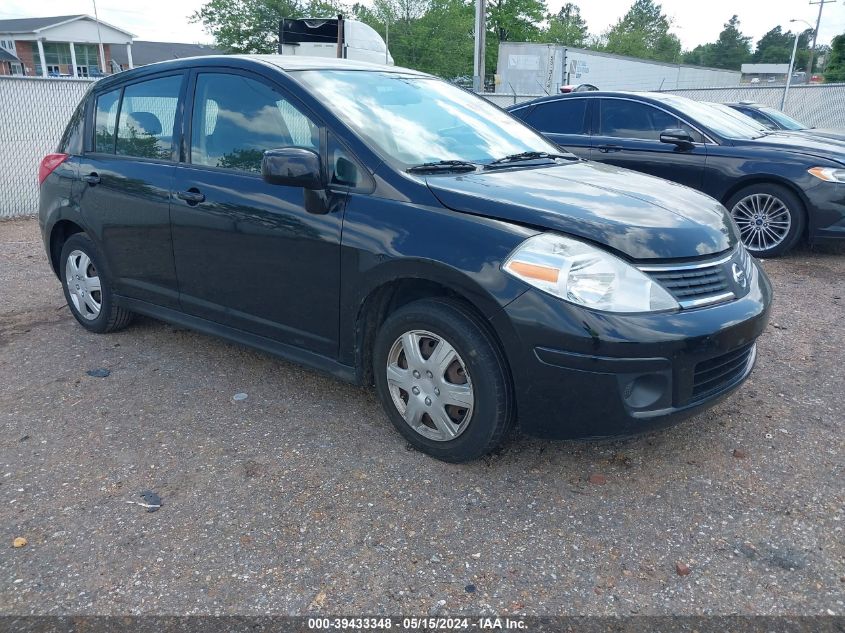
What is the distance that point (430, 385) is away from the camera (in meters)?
3.03

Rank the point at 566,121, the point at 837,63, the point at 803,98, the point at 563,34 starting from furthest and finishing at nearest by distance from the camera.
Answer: the point at 563,34
the point at 837,63
the point at 803,98
the point at 566,121

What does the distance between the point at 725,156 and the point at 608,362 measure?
17.3ft

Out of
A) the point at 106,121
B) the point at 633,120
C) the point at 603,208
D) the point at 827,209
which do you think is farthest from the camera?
the point at 633,120

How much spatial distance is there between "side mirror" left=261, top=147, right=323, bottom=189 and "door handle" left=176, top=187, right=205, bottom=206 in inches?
29.1

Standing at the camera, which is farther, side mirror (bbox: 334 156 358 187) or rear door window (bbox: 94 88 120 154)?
rear door window (bbox: 94 88 120 154)

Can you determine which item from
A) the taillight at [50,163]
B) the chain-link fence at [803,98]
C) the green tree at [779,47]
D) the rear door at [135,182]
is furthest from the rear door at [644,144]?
the green tree at [779,47]

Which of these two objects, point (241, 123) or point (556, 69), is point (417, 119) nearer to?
point (241, 123)

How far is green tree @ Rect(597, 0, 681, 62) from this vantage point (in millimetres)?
75188

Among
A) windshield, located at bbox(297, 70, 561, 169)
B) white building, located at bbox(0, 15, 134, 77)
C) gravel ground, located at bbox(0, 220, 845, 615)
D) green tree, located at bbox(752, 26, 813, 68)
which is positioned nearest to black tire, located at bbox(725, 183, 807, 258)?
gravel ground, located at bbox(0, 220, 845, 615)

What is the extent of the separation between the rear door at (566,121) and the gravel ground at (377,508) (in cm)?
438

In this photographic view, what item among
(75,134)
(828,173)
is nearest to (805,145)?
(828,173)

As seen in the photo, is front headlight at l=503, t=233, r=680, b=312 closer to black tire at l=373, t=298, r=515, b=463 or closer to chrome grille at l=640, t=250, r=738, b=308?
chrome grille at l=640, t=250, r=738, b=308

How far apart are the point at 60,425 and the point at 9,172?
7743 millimetres

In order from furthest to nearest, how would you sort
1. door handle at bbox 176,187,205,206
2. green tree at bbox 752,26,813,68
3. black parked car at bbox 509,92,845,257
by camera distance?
green tree at bbox 752,26,813,68 → black parked car at bbox 509,92,845,257 → door handle at bbox 176,187,205,206
